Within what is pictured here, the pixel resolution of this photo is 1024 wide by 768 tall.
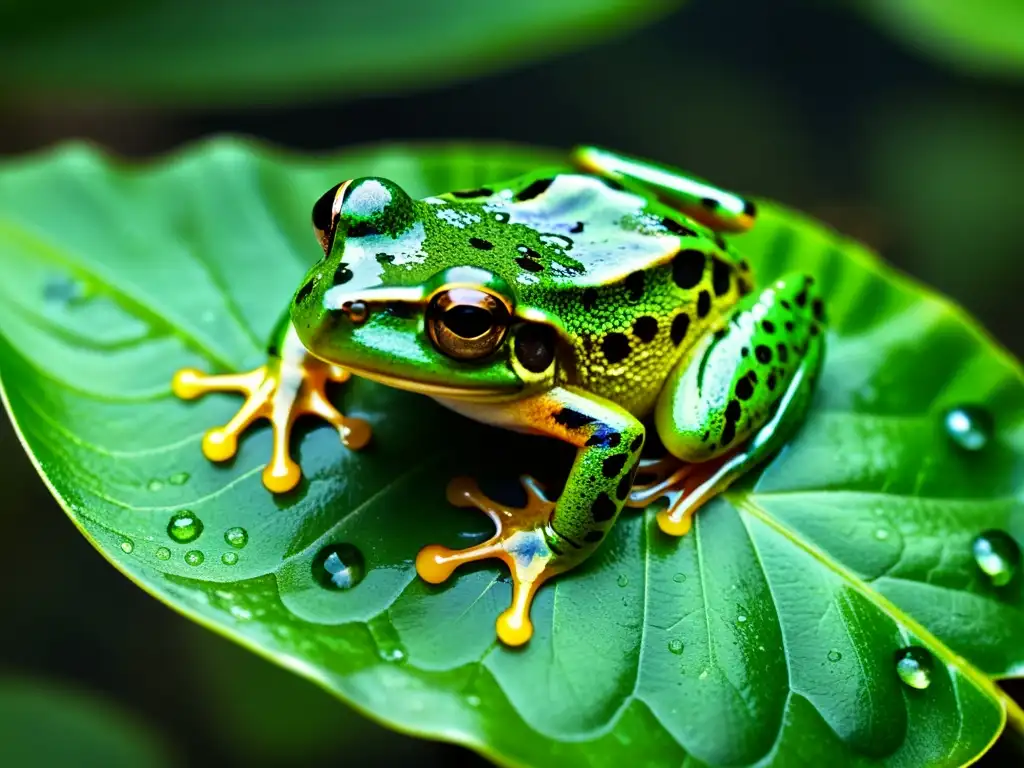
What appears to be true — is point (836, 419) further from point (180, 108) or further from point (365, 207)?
point (180, 108)

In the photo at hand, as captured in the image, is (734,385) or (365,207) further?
(734,385)

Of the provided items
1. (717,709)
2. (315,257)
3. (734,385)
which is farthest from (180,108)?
(717,709)

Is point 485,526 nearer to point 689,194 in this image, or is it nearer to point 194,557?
point 194,557

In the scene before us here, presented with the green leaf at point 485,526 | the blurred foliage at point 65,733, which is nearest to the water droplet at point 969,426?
the green leaf at point 485,526

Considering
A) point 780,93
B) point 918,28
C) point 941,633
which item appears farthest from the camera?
point 780,93

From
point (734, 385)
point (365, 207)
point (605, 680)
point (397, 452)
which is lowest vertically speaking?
point (605, 680)

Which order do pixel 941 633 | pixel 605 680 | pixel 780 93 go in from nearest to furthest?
pixel 605 680 → pixel 941 633 → pixel 780 93

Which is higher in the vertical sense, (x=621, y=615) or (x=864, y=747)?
(x=621, y=615)

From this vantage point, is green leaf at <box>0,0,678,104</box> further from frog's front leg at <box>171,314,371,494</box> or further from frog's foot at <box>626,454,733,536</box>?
frog's foot at <box>626,454,733,536</box>
